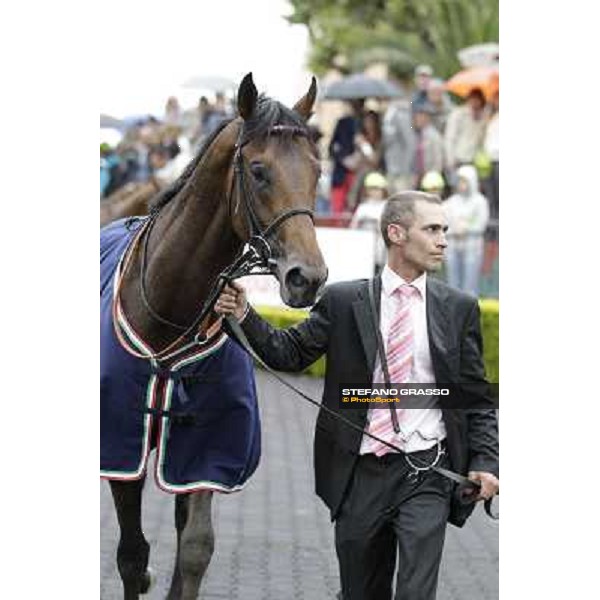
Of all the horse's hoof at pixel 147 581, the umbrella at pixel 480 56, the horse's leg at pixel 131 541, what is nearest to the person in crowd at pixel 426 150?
the umbrella at pixel 480 56

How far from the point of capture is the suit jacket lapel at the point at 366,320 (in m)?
5.20

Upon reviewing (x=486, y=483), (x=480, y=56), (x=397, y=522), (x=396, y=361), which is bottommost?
(x=397, y=522)

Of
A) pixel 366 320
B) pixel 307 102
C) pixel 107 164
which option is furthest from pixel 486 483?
pixel 107 164

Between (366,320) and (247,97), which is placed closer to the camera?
(366,320)

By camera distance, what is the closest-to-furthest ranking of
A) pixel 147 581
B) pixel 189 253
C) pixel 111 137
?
1. pixel 189 253
2. pixel 147 581
3. pixel 111 137

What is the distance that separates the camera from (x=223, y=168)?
19.2ft

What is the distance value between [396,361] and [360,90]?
601 inches

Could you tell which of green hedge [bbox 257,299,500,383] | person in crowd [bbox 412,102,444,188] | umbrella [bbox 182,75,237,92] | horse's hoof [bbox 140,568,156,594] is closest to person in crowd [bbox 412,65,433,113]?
person in crowd [bbox 412,102,444,188]

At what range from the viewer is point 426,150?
1602 cm

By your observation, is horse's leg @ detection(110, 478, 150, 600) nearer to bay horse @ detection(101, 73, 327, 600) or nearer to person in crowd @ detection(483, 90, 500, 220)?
bay horse @ detection(101, 73, 327, 600)

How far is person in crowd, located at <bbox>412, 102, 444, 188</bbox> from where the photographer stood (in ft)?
51.6

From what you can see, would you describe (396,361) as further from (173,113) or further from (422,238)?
(173,113)

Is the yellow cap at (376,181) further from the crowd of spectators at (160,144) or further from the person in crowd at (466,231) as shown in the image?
the crowd of spectators at (160,144)

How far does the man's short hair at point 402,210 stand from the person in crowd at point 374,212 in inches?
341
